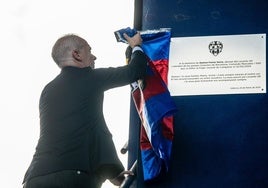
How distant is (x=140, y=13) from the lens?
4.73 metres

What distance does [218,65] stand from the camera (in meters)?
4.45

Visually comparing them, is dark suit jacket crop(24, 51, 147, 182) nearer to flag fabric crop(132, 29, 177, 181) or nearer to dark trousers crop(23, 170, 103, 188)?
dark trousers crop(23, 170, 103, 188)

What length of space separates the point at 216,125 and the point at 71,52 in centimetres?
107

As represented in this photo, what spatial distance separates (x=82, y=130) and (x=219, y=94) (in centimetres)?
115

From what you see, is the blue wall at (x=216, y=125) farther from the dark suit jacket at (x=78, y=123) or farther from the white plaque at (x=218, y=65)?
the dark suit jacket at (x=78, y=123)

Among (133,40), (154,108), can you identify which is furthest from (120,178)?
(133,40)

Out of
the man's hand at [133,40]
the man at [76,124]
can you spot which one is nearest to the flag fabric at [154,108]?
the man's hand at [133,40]

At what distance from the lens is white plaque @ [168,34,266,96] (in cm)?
438

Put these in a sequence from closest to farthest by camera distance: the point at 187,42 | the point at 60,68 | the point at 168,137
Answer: the point at 60,68, the point at 168,137, the point at 187,42

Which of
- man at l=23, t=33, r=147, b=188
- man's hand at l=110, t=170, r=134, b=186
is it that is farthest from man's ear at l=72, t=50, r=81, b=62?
man's hand at l=110, t=170, r=134, b=186

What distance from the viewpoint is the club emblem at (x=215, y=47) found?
4.48 m

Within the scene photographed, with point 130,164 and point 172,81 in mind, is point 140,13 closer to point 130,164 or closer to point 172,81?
point 172,81

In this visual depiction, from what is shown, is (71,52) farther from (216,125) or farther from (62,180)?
(216,125)

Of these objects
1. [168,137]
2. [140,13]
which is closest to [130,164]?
[168,137]
